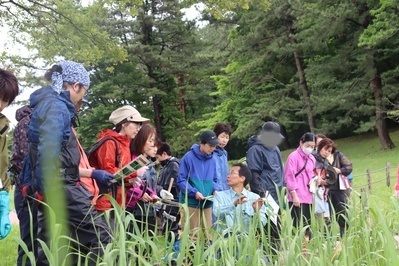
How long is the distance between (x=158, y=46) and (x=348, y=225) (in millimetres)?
26324

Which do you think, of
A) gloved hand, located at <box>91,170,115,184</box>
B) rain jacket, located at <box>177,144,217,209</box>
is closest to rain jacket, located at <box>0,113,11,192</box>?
gloved hand, located at <box>91,170,115,184</box>

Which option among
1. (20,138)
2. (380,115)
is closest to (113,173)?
(20,138)

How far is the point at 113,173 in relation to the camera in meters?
3.66

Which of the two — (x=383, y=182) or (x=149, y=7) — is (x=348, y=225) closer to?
(x=383, y=182)

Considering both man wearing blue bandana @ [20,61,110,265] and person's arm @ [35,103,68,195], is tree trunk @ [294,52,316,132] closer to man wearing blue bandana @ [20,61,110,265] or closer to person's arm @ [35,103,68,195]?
man wearing blue bandana @ [20,61,110,265]

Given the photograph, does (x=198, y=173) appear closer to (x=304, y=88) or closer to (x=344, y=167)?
(x=344, y=167)

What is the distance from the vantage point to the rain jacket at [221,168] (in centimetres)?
530

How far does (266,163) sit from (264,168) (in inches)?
2.4

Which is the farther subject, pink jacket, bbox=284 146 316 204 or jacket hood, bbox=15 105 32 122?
pink jacket, bbox=284 146 316 204

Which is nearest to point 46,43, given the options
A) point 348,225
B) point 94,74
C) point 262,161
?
point 262,161

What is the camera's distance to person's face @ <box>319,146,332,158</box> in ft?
20.0

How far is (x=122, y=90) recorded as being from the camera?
28203 mm

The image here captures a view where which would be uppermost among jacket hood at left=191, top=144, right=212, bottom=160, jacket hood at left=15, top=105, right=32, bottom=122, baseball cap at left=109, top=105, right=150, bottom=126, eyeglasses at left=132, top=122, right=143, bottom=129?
jacket hood at left=15, top=105, right=32, bottom=122

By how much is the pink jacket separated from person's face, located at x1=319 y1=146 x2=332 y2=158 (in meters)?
0.34
